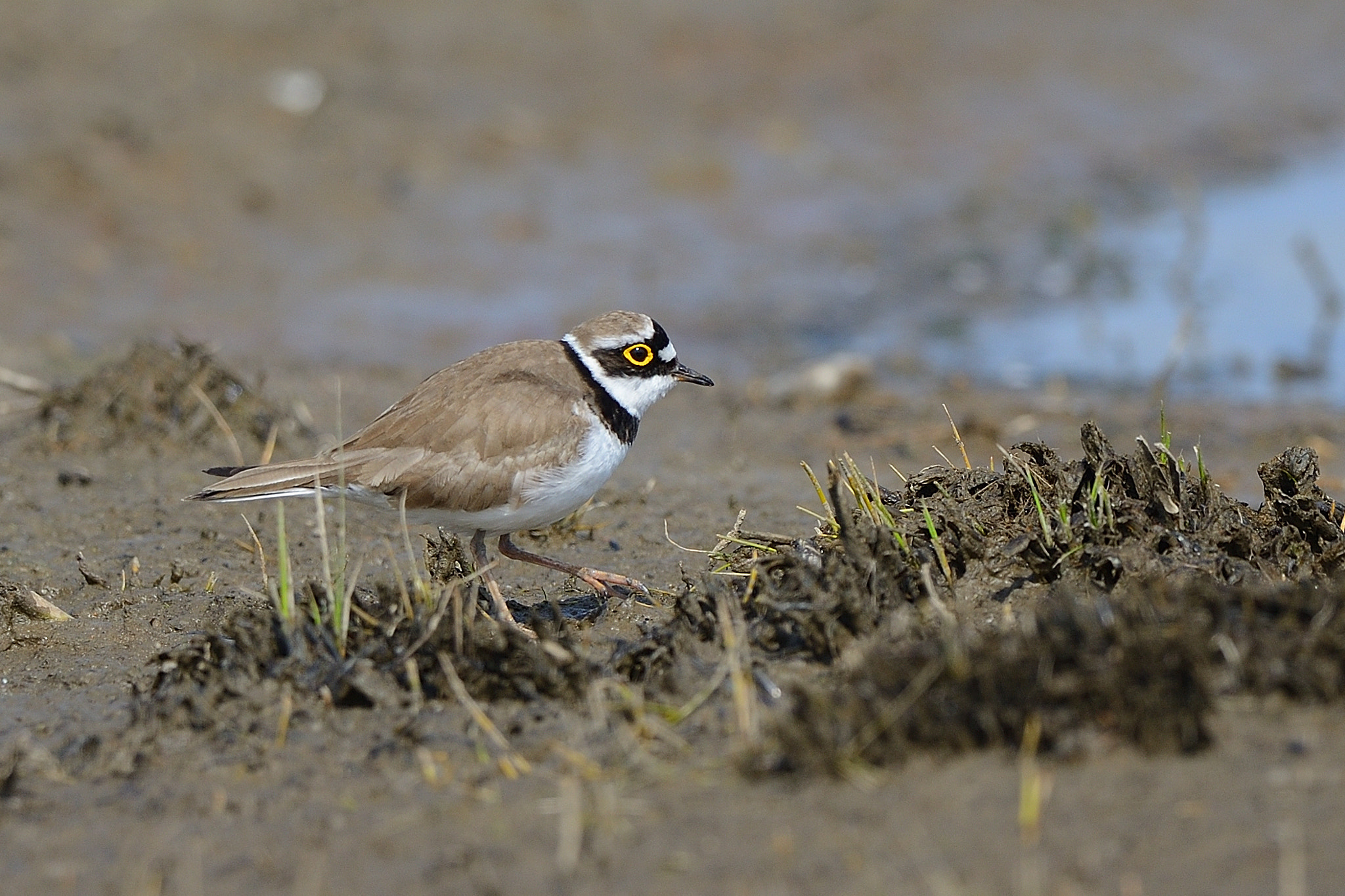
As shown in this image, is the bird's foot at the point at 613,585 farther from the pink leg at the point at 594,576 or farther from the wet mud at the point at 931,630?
the wet mud at the point at 931,630

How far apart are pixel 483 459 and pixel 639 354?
0.92 m

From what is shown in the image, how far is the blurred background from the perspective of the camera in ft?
37.9

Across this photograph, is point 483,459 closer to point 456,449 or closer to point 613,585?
point 456,449

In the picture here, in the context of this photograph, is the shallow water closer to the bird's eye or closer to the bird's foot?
the bird's eye

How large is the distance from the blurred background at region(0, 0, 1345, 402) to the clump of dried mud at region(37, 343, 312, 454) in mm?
2501

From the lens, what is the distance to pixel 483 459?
225 inches

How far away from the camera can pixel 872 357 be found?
11414 mm

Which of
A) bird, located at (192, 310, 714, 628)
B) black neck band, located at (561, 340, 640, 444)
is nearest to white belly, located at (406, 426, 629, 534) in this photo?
bird, located at (192, 310, 714, 628)

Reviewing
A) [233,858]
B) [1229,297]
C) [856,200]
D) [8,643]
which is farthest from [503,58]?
[233,858]

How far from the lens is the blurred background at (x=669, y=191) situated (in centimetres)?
1154

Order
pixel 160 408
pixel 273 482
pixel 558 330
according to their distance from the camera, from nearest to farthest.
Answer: pixel 273 482, pixel 160 408, pixel 558 330

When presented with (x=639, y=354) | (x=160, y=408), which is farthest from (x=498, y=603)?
(x=160, y=408)

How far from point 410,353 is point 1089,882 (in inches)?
324

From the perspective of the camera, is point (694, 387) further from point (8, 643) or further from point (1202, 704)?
point (1202, 704)
